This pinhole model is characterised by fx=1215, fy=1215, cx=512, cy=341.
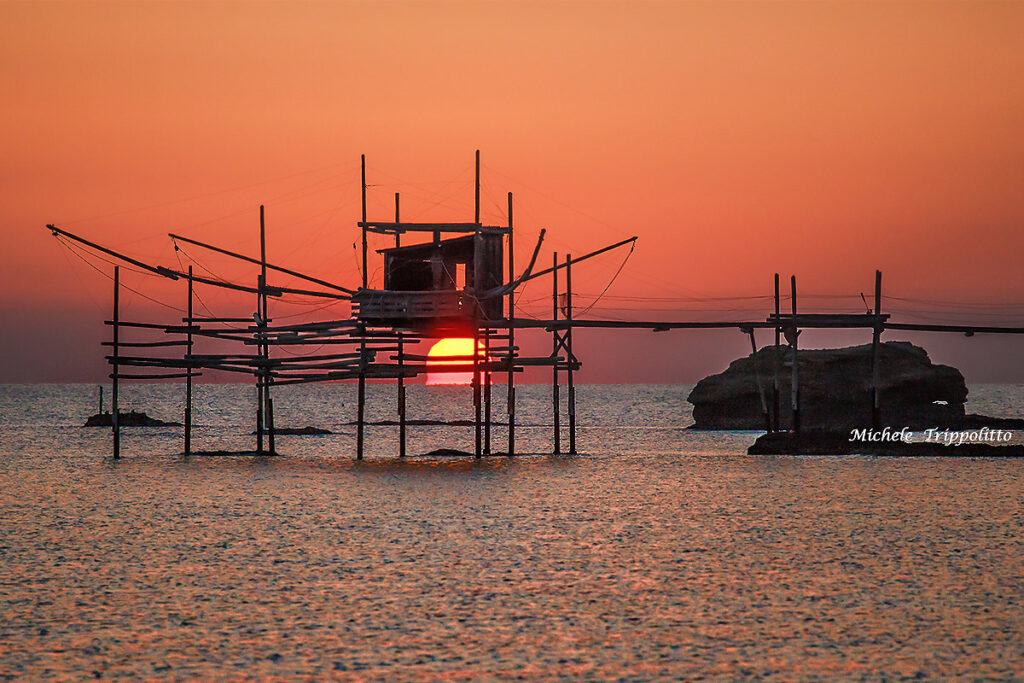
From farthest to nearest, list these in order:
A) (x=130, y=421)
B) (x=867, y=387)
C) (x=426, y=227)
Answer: (x=130, y=421), (x=867, y=387), (x=426, y=227)

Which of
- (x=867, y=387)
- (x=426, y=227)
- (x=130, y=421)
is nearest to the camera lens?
(x=426, y=227)

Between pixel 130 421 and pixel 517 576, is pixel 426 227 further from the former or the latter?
pixel 130 421

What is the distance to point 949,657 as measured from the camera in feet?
34.8

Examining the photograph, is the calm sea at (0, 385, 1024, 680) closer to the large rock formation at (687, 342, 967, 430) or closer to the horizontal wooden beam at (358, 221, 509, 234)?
the horizontal wooden beam at (358, 221, 509, 234)

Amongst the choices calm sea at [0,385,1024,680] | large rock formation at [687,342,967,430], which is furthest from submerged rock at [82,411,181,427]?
calm sea at [0,385,1024,680]

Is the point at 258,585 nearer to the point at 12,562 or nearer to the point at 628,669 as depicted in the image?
the point at 12,562

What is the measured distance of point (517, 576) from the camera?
15.0 meters

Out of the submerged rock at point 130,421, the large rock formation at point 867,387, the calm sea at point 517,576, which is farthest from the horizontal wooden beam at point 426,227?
the submerged rock at point 130,421

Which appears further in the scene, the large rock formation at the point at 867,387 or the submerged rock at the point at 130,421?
the submerged rock at the point at 130,421

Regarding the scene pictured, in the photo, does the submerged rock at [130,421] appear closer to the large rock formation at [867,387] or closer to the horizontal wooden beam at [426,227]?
the large rock formation at [867,387]

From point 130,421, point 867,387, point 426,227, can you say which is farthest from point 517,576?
point 130,421

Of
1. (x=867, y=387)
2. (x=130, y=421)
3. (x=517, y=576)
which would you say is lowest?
(x=130, y=421)

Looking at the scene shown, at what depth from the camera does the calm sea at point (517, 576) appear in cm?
1070

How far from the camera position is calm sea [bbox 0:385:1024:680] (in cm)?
1070
